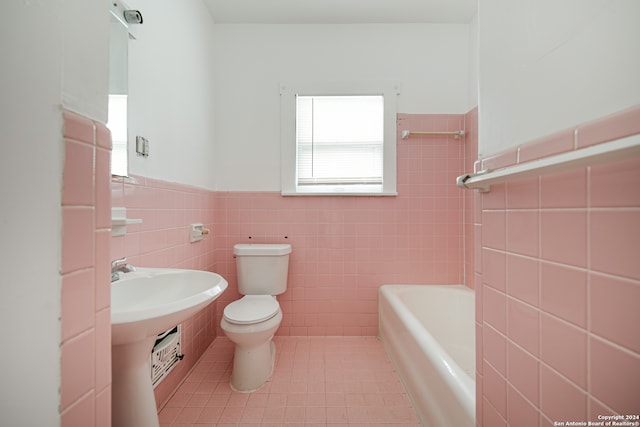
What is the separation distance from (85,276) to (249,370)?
1336mm

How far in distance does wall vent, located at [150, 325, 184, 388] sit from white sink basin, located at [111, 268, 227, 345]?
17.9 inches

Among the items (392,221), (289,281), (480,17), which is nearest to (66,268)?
(480,17)

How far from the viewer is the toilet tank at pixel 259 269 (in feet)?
6.22

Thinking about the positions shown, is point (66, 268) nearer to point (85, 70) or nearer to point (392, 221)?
point (85, 70)

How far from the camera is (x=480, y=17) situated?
2.38 ft

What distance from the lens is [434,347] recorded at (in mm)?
1116

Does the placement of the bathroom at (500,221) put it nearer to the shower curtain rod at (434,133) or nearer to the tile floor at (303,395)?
the tile floor at (303,395)

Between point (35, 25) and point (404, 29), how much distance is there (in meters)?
2.35

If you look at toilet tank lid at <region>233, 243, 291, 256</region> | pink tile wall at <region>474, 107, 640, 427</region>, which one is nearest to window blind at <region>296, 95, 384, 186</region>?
toilet tank lid at <region>233, 243, 291, 256</region>

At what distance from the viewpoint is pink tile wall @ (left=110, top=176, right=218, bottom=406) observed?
3.79ft

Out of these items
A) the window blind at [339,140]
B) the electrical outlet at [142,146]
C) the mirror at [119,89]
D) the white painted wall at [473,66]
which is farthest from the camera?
the window blind at [339,140]

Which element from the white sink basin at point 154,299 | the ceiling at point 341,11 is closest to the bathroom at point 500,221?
the white sink basin at point 154,299

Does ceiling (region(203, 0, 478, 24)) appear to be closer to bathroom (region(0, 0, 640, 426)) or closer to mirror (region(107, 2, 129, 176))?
bathroom (region(0, 0, 640, 426))

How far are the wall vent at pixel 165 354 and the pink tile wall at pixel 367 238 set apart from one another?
0.74m
